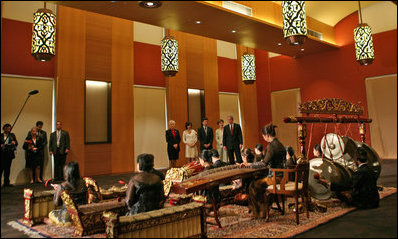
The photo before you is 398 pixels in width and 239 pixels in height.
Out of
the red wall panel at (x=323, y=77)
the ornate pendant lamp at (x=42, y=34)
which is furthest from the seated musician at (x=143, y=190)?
the red wall panel at (x=323, y=77)

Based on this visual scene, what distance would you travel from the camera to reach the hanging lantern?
356 cm

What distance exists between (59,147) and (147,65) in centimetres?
297

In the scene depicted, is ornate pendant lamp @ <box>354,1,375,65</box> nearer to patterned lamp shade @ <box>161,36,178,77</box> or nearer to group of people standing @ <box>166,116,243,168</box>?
group of people standing @ <box>166,116,243,168</box>

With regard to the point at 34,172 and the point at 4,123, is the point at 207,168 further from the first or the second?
the point at 4,123

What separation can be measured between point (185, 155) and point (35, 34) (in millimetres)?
4498

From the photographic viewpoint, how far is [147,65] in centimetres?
741

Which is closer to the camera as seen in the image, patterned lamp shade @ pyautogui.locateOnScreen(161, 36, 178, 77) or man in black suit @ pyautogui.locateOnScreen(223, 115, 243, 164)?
patterned lamp shade @ pyautogui.locateOnScreen(161, 36, 178, 77)

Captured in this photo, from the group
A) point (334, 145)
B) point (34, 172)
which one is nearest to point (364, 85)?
point (334, 145)

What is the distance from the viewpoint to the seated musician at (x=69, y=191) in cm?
285

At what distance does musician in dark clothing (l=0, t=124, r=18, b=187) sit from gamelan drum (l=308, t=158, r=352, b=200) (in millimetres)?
4824

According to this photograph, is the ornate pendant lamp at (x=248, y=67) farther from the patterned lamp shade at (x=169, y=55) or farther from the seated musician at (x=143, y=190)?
the seated musician at (x=143, y=190)

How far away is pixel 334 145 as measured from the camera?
3766 mm

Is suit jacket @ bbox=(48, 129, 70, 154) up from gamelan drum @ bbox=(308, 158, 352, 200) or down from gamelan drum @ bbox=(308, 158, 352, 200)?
up

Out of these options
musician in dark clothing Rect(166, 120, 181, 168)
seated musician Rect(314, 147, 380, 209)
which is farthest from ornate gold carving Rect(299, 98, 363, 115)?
musician in dark clothing Rect(166, 120, 181, 168)
